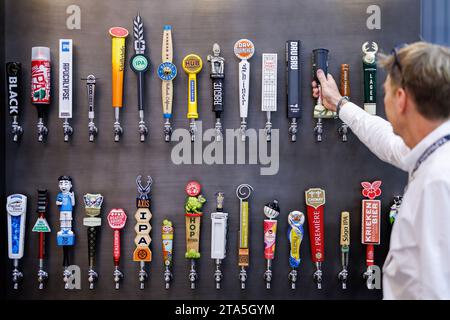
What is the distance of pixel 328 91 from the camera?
238cm

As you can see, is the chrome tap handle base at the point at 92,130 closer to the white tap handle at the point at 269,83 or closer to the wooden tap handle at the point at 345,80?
the white tap handle at the point at 269,83

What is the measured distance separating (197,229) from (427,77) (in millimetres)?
1385

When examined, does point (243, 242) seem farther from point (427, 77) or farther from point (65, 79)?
point (427, 77)

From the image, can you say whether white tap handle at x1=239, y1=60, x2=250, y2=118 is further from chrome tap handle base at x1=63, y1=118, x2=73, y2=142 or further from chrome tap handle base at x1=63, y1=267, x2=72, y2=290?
chrome tap handle base at x1=63, y1=267, x2=72, y2=290

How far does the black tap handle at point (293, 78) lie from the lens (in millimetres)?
2426

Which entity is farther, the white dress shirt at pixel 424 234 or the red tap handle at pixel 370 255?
the red tap handle at pixel 370 255

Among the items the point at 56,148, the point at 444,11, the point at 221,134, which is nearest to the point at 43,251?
the point at 56,148

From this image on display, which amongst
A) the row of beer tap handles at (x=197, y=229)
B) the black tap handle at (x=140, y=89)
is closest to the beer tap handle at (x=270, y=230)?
the row of beer tap handles at (x=197, y=229)

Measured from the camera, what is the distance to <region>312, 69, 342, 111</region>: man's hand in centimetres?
236

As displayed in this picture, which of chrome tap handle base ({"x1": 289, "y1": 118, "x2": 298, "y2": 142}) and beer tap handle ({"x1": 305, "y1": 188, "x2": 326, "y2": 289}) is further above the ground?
chrome tap handle base ({"x1": 289, "y1": 118, "x2": 298, "y2": 142})

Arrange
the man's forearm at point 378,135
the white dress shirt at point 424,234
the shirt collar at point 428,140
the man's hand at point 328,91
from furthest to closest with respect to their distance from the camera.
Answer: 1. the man's hand at point 328,91
2. the man's forearm at point 378,135
3. the shirt collar at point 428,140
4. the white dress shirt at point 424,234

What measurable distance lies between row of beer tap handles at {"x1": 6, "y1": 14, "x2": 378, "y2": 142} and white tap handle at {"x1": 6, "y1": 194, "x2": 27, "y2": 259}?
13.0 inches

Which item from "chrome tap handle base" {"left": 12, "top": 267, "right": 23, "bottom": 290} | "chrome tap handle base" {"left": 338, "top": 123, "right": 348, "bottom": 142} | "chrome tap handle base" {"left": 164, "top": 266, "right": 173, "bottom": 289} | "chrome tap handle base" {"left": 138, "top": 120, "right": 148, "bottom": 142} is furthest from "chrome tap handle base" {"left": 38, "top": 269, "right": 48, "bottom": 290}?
"chrome tap handle base" {"left": 338, "top": 123, "right": 348, "bottom": 142}

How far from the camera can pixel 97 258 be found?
252 cm
